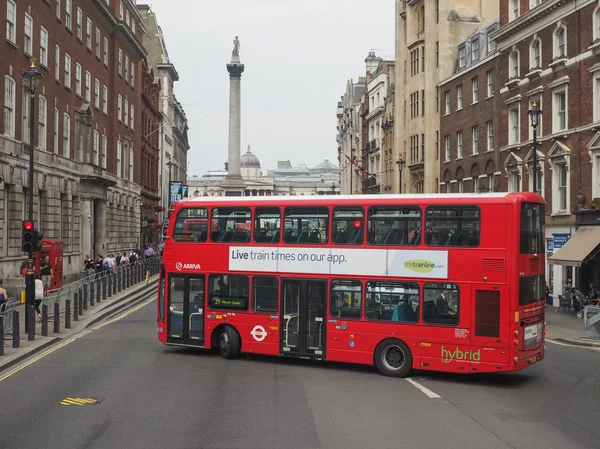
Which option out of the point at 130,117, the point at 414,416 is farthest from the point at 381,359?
the point at 130,117

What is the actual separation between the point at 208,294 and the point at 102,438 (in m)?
8.58

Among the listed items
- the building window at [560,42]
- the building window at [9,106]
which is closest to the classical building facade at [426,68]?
the building window at [560,42]

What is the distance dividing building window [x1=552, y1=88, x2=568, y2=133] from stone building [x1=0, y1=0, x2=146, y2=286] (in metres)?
24.8

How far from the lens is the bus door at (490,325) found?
15.5m

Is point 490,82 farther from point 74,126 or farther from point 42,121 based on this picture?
point 42,121

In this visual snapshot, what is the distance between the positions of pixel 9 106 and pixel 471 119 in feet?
85.8

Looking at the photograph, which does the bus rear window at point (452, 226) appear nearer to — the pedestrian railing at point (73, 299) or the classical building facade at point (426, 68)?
the pedestrian railing at point (73, 299)

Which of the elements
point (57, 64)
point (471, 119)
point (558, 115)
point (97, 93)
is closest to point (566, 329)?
point (558, 115)

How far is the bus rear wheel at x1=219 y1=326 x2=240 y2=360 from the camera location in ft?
62.3

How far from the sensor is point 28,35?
37.7 m

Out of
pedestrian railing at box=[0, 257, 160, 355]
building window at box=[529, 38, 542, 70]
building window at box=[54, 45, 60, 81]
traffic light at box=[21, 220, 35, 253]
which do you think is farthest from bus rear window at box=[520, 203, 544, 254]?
building window at box=[54, 45, 60, 81]

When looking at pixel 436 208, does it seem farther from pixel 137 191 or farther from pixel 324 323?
pixel 137 191

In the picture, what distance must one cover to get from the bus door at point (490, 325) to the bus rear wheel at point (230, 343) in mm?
5953

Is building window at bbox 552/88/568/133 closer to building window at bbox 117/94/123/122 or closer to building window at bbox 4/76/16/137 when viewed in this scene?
building window at bbox 4/76/16/137
